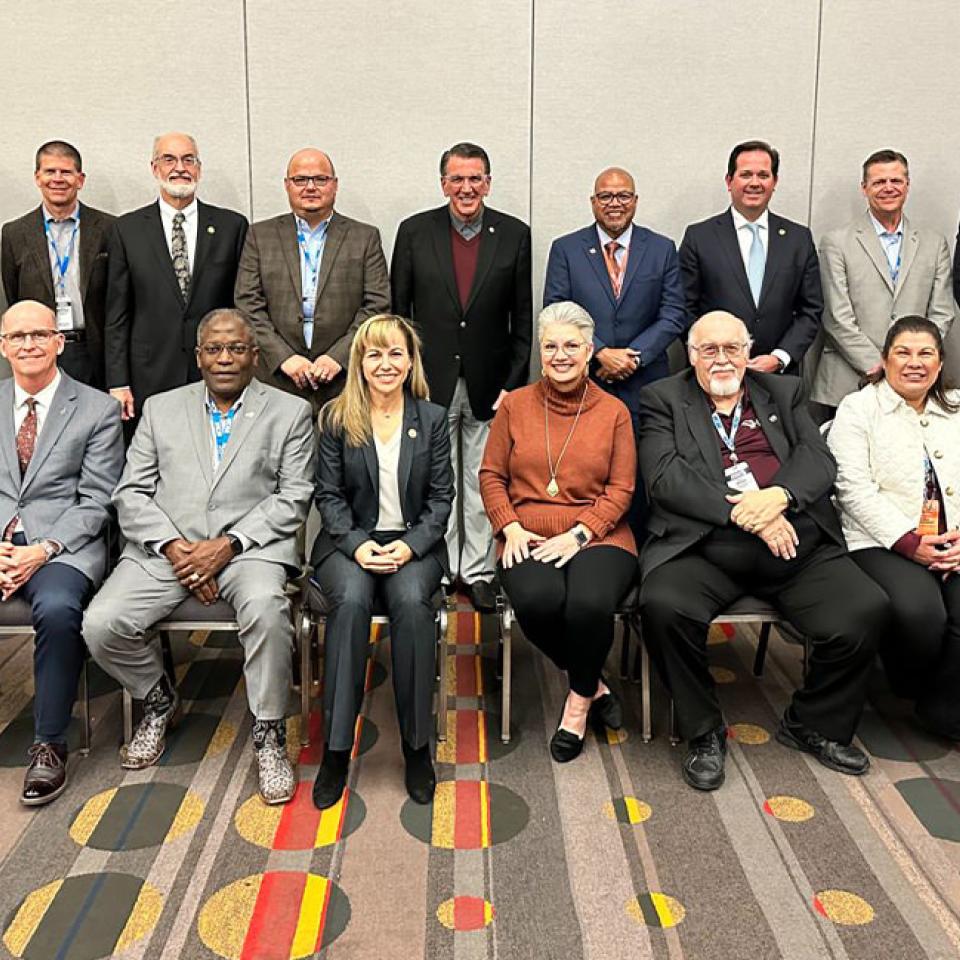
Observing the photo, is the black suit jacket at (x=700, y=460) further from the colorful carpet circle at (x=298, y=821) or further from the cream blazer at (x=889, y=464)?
the colorful carpet circle at (x=298, y=821)

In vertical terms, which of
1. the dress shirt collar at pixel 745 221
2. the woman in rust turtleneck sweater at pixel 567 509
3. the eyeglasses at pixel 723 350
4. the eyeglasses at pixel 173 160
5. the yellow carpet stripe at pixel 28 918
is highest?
the eyeglasses at pixel 173 160

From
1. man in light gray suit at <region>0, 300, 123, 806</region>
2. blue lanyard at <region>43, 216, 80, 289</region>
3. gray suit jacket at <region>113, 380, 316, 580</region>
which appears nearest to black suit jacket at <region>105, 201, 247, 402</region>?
blue lanyard at <region>43, 216, 80, 289</region>

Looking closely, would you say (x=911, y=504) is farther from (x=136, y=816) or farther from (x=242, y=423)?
(x=136, y=816)

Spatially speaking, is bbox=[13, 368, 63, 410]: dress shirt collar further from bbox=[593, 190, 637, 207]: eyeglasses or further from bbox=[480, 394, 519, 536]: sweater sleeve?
bbox=[593, 190, 637, 207]: eyeglasses

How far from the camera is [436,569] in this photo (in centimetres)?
332

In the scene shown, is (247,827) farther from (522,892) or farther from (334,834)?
(522,892)

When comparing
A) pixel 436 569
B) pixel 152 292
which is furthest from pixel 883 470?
pixel 152 292

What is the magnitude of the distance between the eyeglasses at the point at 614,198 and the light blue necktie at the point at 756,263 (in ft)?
1.91

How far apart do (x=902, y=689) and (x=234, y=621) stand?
7.26 feet

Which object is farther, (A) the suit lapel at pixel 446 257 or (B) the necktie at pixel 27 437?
(A) the suit lapel at pixel 446 257

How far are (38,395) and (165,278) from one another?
942 mm

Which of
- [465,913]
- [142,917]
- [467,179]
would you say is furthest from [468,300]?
[142,917]

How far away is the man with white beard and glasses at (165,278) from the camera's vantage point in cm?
423

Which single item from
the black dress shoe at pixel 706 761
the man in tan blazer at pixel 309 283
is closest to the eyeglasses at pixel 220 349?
the man in tan blazer at pixel 309 283
